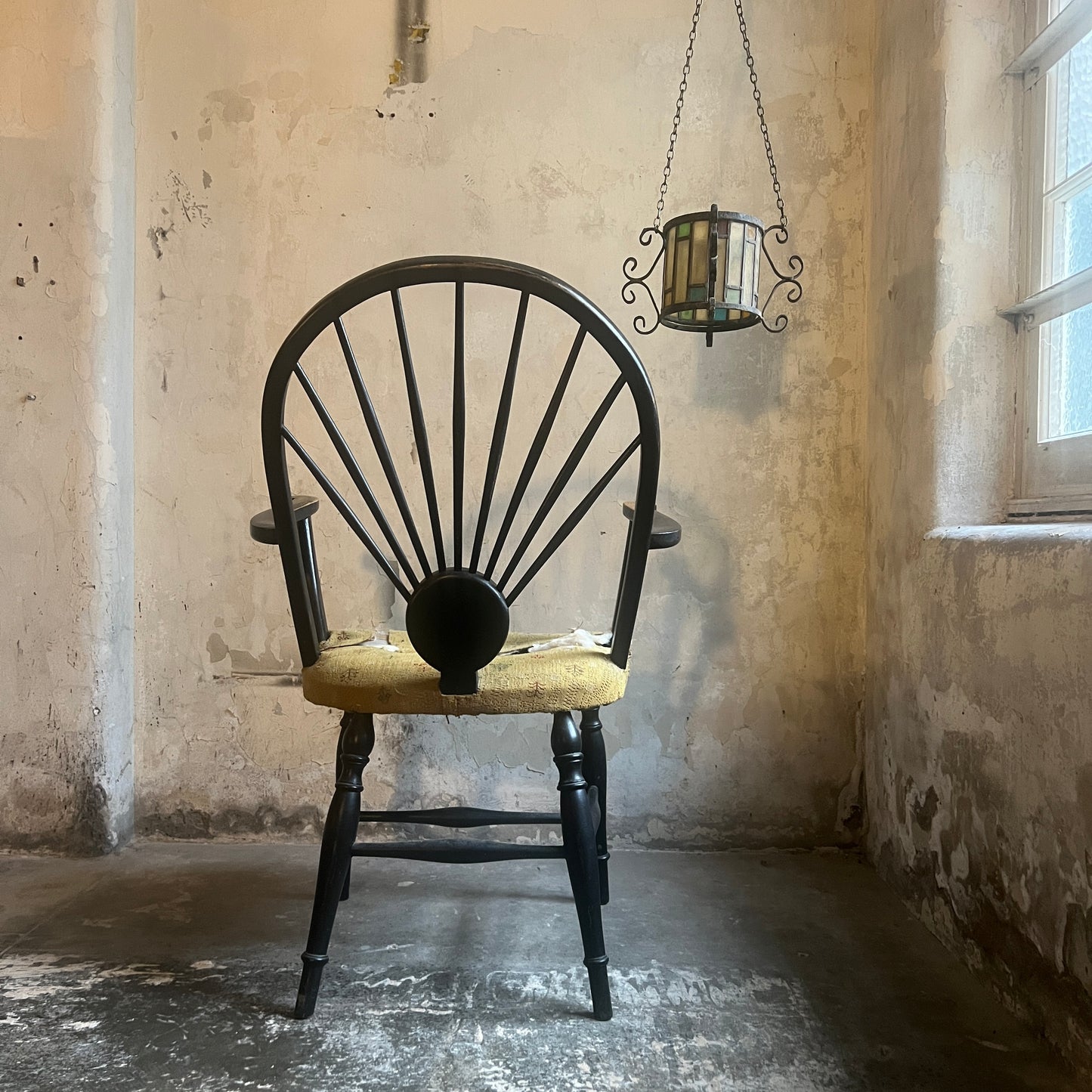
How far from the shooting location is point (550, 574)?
2047 millimetres

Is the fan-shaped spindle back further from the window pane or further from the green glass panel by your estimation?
the window pane

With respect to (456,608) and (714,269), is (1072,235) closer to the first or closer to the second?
(714,269)

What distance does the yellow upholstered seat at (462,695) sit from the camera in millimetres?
1219

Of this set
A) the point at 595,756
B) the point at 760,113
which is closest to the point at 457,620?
the point at 595,756

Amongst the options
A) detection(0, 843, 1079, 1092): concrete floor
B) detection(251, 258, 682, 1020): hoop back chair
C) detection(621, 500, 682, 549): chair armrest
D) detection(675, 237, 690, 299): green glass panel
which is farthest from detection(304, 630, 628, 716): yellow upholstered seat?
detection(675, 237, 690, 299): green glass panel

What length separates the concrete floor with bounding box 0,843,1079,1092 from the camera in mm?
1143

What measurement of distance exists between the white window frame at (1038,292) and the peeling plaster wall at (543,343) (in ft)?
Result: 1.37

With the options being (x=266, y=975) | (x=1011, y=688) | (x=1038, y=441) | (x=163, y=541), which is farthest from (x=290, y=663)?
(x=1038, y=441)

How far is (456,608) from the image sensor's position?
112 centimetres

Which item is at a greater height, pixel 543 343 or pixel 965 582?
pixel 543 343

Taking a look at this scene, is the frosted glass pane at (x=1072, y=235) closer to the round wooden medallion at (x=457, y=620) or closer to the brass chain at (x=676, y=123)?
the brass chain at (x=676, y=123)

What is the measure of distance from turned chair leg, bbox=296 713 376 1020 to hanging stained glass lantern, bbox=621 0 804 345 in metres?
1.13

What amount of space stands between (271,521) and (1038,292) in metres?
1.45

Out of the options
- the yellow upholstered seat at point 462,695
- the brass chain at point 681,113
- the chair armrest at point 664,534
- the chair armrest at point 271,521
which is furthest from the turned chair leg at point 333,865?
the brass chain at point 681,113
